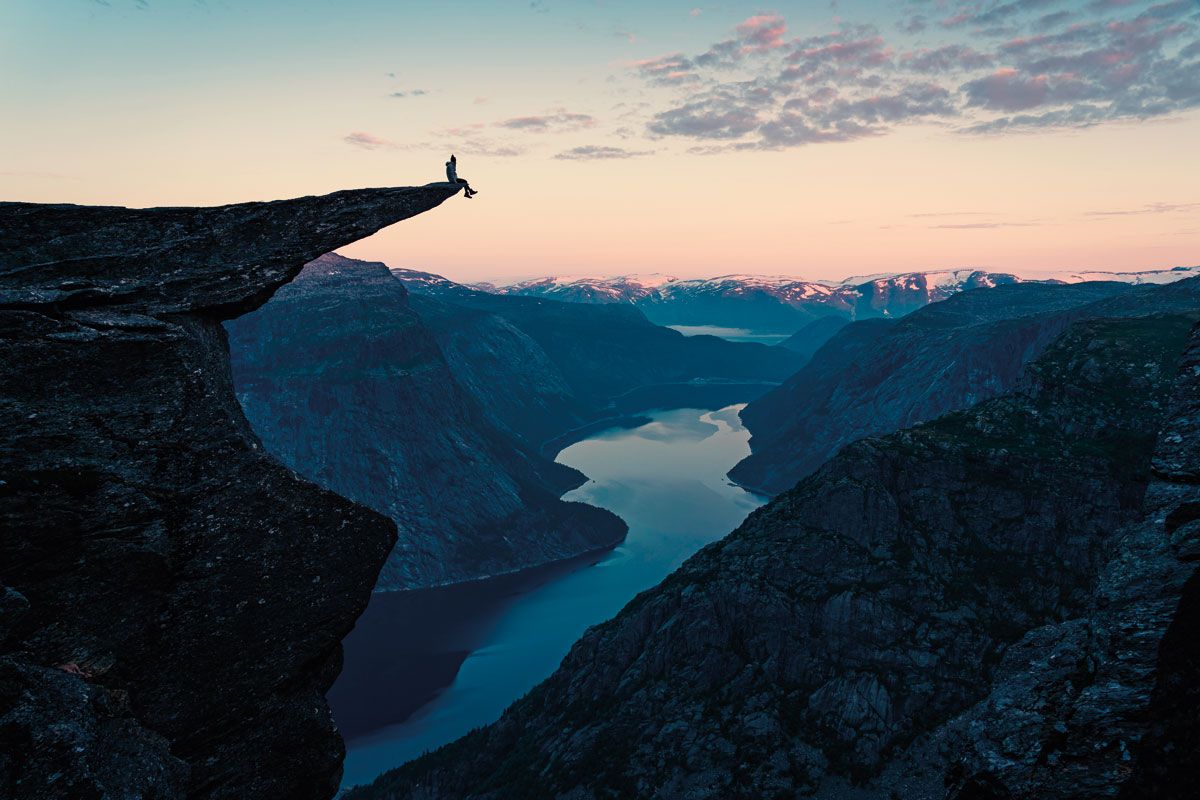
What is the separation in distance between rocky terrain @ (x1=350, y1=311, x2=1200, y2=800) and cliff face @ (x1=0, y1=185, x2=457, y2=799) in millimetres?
51962

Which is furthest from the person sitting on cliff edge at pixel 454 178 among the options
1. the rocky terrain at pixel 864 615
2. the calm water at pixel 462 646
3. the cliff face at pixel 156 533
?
the calm water at pixel 462 646

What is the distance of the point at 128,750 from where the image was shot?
20453 mm

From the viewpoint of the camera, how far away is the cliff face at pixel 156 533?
20328 mm

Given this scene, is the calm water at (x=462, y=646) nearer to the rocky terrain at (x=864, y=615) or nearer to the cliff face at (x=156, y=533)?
the rocky terrain at (x=864, y=615)

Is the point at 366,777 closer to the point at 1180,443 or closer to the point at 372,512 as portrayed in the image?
the point at 372,512

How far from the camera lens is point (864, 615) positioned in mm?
78312

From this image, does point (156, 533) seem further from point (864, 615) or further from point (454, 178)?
point (864, 615)

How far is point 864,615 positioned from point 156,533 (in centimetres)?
7098

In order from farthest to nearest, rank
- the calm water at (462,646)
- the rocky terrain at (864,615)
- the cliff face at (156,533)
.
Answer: the calm water at (462,646) → the rocky terrain at (864,615) → the cliff face at (156,533)

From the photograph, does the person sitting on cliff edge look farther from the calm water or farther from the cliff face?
the calm water

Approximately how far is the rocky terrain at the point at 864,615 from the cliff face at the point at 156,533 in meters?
52.0

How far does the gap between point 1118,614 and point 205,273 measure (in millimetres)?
30689

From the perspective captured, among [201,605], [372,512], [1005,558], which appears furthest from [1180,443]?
[1005,558]

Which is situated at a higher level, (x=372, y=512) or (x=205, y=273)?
(x=205, y=273)
